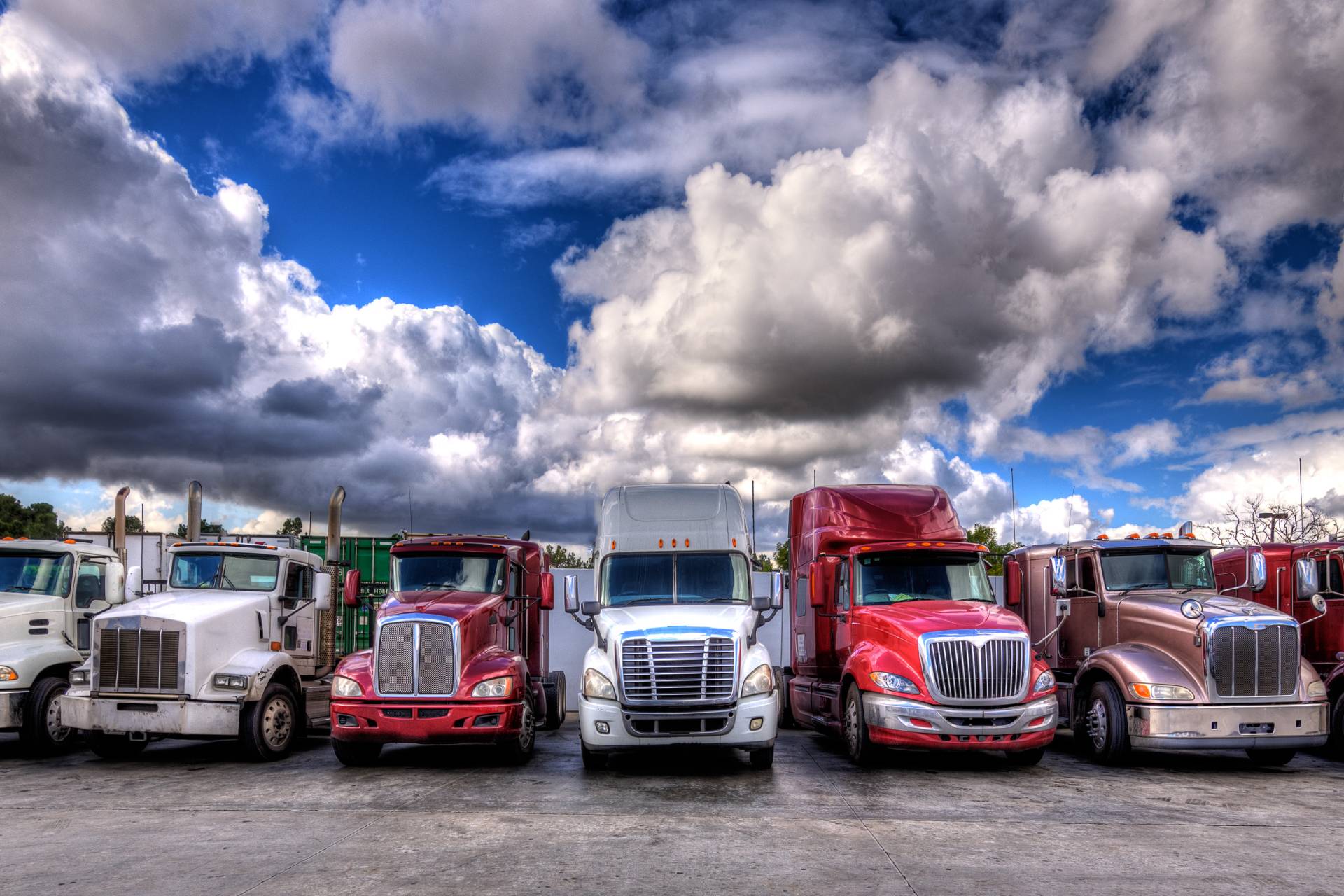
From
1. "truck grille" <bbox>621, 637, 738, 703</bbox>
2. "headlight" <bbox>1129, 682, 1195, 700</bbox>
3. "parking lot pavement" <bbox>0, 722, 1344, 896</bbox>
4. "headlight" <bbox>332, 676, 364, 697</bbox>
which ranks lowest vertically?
"parking lot pavement" <bbox>0, 722, 1344, 896</bbox>

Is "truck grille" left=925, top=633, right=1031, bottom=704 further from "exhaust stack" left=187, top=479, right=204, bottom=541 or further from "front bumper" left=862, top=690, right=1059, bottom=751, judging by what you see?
"exhaust stack" left=187, top=479, right=204, bottom=541

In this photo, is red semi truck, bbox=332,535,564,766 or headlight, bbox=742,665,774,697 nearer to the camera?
headlight, bbox=742,665,774,697

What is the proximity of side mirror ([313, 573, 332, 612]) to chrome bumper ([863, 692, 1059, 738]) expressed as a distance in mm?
7508

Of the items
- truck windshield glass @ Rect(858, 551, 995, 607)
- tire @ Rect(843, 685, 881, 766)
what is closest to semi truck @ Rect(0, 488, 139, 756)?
tire @ Rect(843, 685, 881, 766)

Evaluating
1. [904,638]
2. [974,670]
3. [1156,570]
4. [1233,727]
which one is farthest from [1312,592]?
[904,638]

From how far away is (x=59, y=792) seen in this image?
10883 millimetres

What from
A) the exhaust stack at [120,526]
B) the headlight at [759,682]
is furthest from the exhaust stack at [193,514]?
the headlight at [759,682]

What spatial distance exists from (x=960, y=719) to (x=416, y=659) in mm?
6398

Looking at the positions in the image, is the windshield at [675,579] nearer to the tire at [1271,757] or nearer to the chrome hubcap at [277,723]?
the chrome hubcap at [277,723]

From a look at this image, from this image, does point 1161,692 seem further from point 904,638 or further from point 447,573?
point 447,573

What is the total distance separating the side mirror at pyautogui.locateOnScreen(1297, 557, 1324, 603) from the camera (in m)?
13.9

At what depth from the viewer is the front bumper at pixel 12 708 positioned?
1305 cm

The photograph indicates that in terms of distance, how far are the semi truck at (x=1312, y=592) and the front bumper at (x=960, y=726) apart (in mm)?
3790

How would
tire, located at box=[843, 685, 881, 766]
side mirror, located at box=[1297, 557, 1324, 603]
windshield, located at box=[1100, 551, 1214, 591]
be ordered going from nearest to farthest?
tire, located at box=[843, 685, 881, 766] → side mirror, located at box=[1297, 557, 1324, 603] → windshield, located at box=[1100, 551, 1214, 591]
